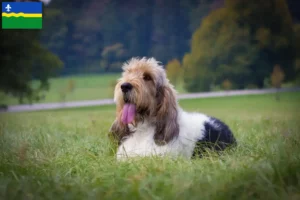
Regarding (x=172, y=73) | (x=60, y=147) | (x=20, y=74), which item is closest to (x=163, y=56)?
(x=172, y=73)

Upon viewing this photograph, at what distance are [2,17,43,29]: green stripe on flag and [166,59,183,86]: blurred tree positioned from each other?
24.6ft

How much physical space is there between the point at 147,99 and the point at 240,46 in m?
7.96

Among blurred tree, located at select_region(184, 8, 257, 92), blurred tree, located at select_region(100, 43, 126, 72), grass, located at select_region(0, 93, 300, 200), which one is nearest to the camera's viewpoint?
grass, located at select_region(0, 93, 300, 200)

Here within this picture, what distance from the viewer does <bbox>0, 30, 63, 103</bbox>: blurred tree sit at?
9.89 meters

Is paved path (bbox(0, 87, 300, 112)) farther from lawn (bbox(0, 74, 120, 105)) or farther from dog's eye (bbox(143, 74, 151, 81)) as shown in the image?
dog's eye (bbox(143, 74, 151, 81))

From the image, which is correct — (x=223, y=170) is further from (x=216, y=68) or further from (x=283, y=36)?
(x=216, y=68)

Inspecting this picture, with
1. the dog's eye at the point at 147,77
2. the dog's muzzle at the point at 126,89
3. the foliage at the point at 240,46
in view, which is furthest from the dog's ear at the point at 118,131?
the foliage at the point at 240,46

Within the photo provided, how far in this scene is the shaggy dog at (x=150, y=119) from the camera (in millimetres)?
4930

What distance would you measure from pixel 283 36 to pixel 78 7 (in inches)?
189

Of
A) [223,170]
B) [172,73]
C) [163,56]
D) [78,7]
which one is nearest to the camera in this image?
[223,170]

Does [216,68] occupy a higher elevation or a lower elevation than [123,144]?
higher

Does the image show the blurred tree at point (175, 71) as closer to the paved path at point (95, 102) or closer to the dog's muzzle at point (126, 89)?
the paved path at point (95, 102)

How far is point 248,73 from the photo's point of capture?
1224 cm

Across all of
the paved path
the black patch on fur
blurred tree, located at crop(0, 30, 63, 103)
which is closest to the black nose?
the black patch on fur
